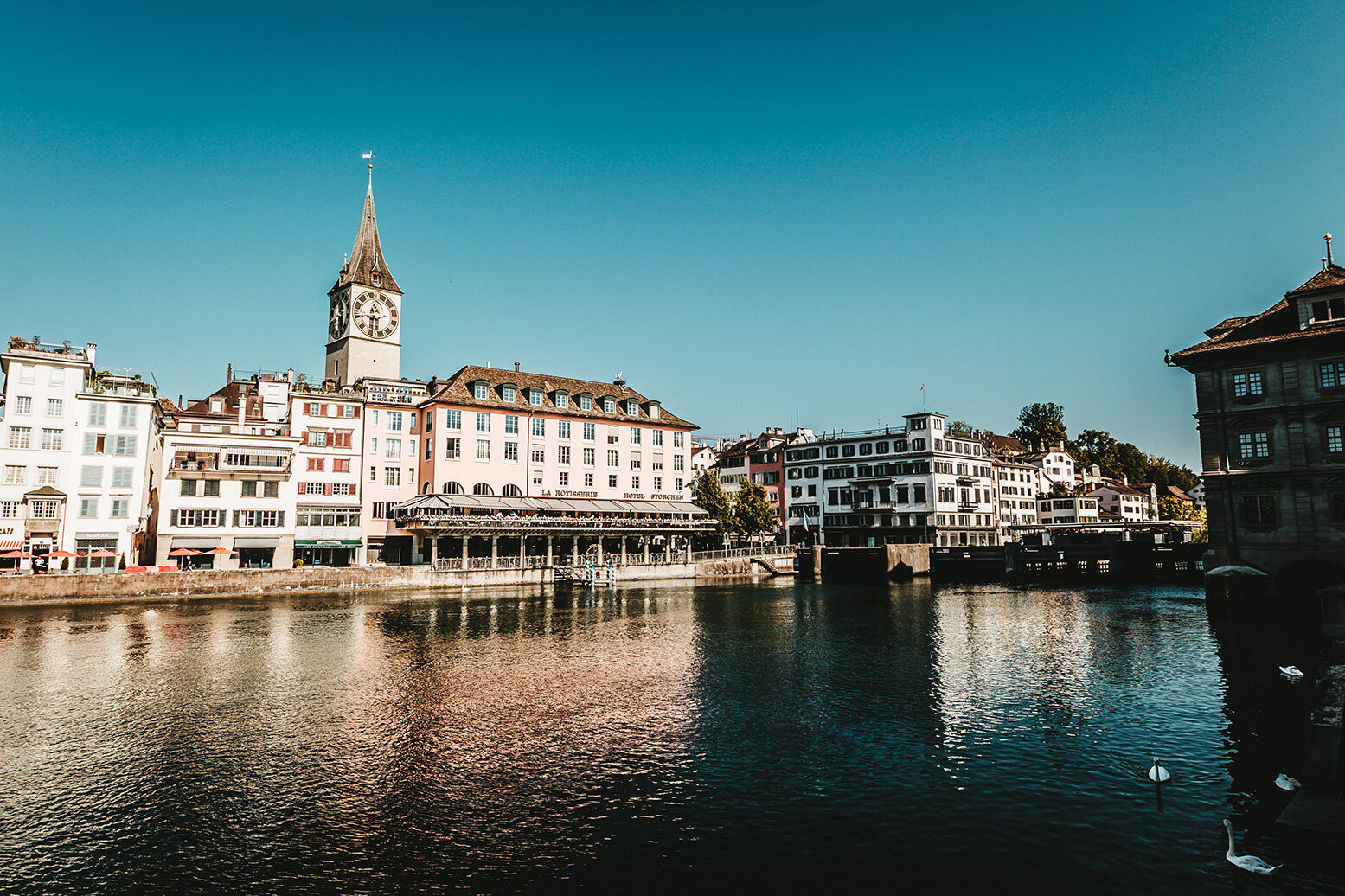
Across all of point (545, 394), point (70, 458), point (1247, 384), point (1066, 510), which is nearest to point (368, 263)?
point (545, 394)

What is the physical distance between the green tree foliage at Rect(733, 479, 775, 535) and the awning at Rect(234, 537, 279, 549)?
56.7 m

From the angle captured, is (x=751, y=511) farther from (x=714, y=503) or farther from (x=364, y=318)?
(x=364, y=318)

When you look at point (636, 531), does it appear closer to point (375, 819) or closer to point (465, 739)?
point (465, 739)

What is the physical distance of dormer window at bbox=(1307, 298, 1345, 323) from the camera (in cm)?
4772

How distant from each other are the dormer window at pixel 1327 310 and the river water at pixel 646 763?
21358 millimetres

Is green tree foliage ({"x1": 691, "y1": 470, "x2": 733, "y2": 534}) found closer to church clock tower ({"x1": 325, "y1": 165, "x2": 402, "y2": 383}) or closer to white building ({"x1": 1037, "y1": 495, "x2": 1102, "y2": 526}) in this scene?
church clock tower ({"x1": 325, "y1": 165, "x2": 402, "y2": 383})

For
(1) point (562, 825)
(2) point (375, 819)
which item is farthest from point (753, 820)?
(2) point (375, 819)

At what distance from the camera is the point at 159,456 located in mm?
84312

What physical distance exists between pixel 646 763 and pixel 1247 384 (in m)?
50.3

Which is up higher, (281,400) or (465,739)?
(281,400)

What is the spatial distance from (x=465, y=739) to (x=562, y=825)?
732 cm

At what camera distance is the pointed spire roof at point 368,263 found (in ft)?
360

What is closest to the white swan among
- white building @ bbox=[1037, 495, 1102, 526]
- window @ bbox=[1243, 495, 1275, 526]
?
window @ bbox=[1243, 495, 1275, 526]

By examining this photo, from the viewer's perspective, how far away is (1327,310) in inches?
1902
